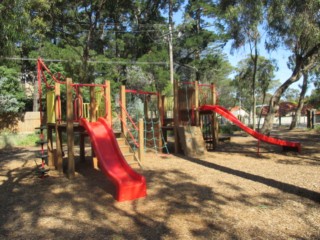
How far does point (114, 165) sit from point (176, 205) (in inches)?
74.4

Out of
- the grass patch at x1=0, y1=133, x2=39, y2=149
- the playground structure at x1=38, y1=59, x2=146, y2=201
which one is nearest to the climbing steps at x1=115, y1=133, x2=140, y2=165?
the playground structure at x1=38, y1=59, x2=146, y2=201

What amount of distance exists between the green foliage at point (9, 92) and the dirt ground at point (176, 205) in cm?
1541

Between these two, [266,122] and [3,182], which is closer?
[3,182]

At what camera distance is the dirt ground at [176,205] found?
14.1 ft

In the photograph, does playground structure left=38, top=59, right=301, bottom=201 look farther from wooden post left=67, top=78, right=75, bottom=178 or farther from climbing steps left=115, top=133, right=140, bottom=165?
climbing steps left=115, top=133, right=140, bottom=165

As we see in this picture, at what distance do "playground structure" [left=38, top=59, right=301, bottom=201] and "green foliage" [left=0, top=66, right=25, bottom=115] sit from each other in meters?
13.7

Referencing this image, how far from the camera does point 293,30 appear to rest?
1068 centimetres

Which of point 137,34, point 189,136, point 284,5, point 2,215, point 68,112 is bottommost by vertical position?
point 2,215

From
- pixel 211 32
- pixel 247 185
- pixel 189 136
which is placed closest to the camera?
pixel 247 185

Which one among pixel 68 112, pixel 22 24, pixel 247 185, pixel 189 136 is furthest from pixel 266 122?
pixel 22 24

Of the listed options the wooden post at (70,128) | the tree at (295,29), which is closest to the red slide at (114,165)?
the wooden post at (70,128)

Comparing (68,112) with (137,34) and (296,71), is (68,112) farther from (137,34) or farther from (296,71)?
(137,34)

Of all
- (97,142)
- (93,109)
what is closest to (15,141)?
(93,109)

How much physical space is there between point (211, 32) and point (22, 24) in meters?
27.6
